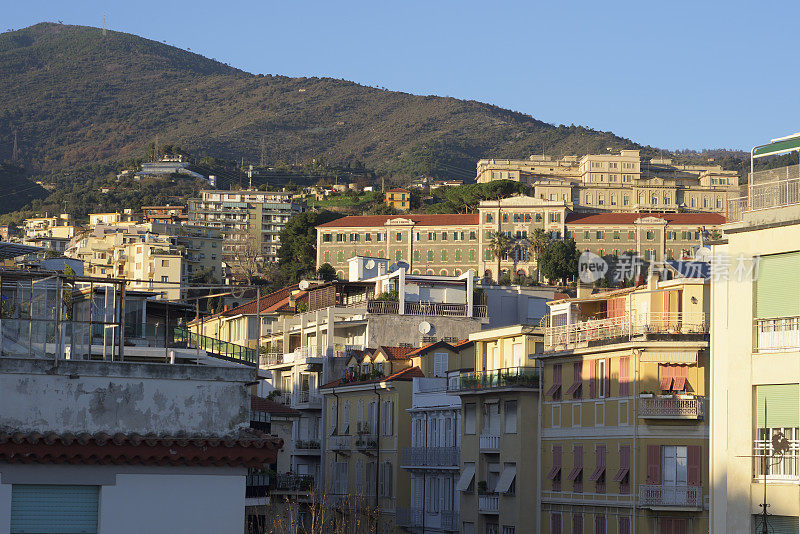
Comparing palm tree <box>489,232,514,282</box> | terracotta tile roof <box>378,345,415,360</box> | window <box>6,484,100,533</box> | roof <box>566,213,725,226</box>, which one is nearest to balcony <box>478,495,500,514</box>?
terracotta tile roof <box>378,345,415,360</box>

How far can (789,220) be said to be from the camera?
94.7ft

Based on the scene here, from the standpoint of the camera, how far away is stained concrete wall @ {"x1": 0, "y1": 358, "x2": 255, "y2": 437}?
15.8 metres

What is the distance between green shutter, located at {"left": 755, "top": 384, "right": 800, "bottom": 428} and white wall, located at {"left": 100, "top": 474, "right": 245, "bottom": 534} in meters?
15.9

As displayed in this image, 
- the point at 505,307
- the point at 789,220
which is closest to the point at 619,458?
the point at 789,220

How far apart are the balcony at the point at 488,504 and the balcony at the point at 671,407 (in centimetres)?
904

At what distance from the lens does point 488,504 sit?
170 feet

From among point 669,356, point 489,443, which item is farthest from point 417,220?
point 669,356

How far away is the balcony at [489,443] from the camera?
52.3m

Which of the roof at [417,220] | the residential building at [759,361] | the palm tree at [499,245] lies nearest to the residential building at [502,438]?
the residential building at [759,361]

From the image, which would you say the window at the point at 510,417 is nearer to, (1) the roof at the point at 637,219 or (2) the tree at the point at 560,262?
(2) the tree at the point at 560,262

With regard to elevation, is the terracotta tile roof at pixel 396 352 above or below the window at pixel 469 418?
above

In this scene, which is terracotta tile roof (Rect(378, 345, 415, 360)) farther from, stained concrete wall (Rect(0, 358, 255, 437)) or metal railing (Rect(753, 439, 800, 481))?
stained concrete wall (Rect(0, 358, 255, 437))

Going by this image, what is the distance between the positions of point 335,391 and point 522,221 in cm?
12413

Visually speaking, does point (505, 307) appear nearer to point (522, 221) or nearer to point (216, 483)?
point (216, 483)
